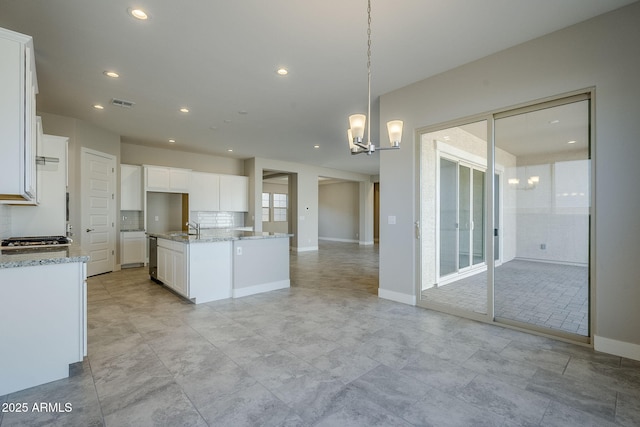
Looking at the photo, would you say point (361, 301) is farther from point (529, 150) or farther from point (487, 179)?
point (529, 150)

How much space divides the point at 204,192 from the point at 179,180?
716mm

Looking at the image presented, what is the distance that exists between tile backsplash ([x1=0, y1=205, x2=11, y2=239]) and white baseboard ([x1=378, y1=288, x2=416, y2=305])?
4629 millimetres

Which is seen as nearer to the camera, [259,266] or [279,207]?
[259,266]

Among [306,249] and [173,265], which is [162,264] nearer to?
[173,265]

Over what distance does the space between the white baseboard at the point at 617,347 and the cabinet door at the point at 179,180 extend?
25.8 ft

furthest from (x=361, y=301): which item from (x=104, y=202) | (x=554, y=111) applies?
(x=104, y=202)

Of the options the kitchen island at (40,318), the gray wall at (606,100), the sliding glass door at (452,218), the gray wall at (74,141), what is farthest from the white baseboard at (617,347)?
the gray wall at (74,141)

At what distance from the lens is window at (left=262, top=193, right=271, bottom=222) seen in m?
11.3

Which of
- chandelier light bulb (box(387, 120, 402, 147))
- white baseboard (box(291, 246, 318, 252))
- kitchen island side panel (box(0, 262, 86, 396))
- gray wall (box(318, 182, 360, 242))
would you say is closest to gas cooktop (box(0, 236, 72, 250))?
kitchen island side panel (box(0, 262, 86, 396))

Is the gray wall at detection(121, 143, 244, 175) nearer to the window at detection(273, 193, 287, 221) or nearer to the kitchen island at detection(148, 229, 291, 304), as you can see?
the window at detection(273, 193, 287, 221)

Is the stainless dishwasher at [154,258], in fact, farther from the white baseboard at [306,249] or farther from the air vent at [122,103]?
the white baseboard at [306,249]

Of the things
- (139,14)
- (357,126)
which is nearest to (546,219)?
(357,126)

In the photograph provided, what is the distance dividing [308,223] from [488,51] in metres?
7.55

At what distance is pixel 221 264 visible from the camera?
4.30 metres
